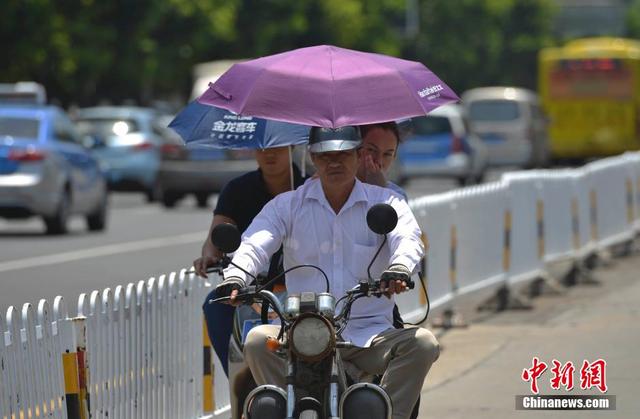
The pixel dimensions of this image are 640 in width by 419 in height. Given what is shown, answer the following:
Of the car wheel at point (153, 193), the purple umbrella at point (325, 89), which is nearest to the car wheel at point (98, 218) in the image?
the car wheel at point (153, 193)

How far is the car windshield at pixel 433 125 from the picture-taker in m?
36.2

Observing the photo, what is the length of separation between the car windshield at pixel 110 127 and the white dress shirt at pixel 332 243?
26.7 m

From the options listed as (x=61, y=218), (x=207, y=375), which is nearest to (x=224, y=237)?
(x=207, y=375)

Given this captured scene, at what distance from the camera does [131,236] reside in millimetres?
23078

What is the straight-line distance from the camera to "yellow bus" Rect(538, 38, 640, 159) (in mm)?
46094

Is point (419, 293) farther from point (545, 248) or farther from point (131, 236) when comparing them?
point (131, 236)

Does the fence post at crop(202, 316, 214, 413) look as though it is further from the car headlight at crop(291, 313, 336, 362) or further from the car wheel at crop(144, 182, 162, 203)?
the car wheel at crop(144, 182, 162, 203)

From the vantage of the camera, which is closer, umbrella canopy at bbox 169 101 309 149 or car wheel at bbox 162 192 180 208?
umbrella canopy at bbox 169 101 309 149

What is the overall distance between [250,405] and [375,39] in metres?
66.5

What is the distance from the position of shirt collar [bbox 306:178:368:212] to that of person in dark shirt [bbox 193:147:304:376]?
1.01 metres

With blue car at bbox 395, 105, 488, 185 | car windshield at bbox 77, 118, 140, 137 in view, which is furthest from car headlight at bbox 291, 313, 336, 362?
blue car at bbox 395, 105, 488, 185

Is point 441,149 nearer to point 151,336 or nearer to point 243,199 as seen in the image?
point 151,336

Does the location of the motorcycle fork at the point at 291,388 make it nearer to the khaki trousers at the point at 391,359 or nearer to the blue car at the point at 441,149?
the khaki trousers at the point at 391,359

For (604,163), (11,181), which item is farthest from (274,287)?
(11,181)
